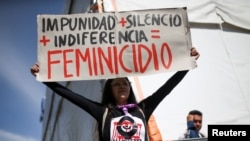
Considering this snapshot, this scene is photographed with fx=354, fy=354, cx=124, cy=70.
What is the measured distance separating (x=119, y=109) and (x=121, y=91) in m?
0.10

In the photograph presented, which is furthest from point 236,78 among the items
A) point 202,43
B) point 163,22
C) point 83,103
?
point 83,103

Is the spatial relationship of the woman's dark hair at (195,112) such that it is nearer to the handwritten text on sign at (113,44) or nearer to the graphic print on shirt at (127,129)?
the handwritten text on sign at (113,44)

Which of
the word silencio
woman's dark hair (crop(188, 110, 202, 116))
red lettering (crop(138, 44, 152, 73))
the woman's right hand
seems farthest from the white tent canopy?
the word silencio

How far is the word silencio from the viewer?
1780mm

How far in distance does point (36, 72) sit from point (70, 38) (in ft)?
1.03

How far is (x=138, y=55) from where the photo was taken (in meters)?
2.21

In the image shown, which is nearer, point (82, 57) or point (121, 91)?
point (121, 91)

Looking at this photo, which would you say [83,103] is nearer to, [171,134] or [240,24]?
[171,134]

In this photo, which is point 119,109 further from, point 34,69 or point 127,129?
point 34,69

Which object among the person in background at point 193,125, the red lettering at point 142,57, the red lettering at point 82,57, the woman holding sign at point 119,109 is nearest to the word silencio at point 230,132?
the woman holding sign at point 119,109

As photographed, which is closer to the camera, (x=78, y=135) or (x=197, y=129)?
(x=197, y=129)

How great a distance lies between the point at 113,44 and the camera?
221 centimetres

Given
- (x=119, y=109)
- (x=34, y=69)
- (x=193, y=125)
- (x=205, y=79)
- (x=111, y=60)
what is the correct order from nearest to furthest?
(x=119, y=109) → (x=34, y=69) → (x=111, y=60) → (x=193, y=125) → (x=205, y=79)

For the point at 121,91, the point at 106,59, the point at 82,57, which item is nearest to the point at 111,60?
the point at 106,59
